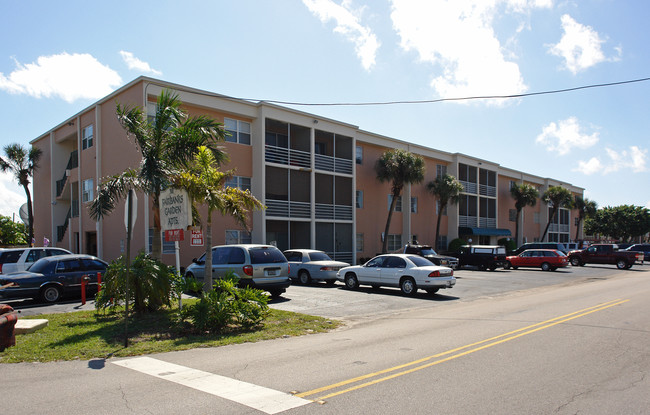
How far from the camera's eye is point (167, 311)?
11.9 m

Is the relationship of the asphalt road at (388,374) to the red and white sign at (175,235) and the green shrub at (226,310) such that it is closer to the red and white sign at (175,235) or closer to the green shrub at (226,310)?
the green shrub at (226,310)

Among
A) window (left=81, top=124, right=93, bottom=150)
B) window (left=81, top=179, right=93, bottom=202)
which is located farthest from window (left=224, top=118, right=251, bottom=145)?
window (left=81, top=179, right=93, bottom=202)

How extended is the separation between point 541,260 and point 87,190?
29649mm

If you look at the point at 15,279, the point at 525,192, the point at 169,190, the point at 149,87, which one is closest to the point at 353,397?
the point at 169,190

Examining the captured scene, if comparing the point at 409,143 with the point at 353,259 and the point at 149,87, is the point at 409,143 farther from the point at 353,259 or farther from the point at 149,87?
the point at 149,87

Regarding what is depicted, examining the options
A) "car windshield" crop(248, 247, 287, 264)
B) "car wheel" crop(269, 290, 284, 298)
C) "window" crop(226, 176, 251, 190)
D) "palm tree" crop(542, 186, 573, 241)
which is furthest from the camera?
"palm tree" crop(542, 186, 573, 241)

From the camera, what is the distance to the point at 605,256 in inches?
1398

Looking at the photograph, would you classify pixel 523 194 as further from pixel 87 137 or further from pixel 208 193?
pixel 208 193

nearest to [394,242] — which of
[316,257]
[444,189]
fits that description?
[444,189]

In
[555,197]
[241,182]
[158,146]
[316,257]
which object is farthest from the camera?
[555,197]

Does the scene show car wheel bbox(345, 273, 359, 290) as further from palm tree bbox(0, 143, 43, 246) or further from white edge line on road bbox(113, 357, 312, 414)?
palm tree bbox(0, 143, 43, 246)

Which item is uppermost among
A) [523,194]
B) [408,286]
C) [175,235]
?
[523,194]

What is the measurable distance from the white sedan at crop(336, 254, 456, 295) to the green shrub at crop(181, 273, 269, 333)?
24.3 ft

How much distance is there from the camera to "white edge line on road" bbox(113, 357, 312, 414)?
5.33 meters
